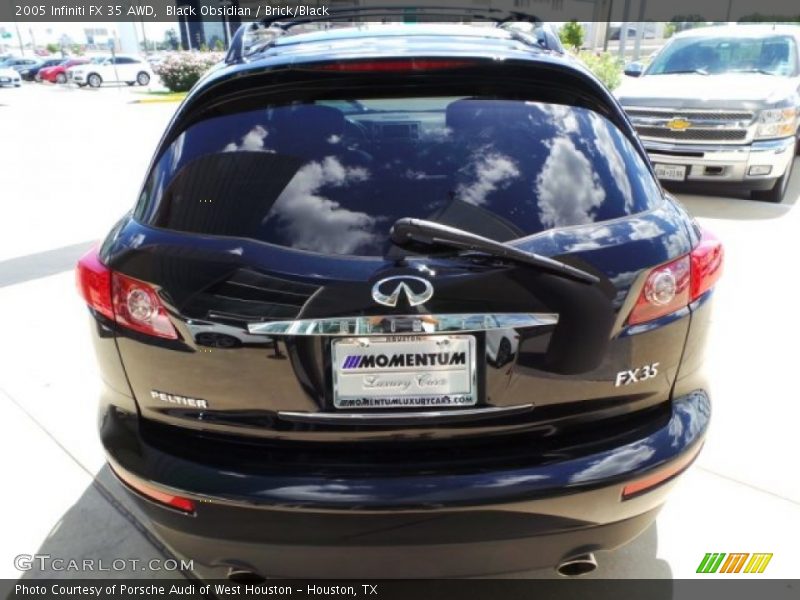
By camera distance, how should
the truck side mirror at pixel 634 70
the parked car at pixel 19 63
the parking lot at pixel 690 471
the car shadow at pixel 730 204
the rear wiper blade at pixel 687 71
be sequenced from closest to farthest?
the parking lot at pixel 690 471 < the car shadow at pixel 730 204 < the rear wiper blade at pixel 687 71 < the truck side mirror at pixel 634 70 < the parked car at pixel 19 63

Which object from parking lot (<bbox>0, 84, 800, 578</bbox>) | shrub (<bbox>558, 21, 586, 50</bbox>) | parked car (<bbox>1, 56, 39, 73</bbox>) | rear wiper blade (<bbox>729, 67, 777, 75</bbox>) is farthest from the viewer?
parked car (<bbox>1, 56, 39, 73</bbox>)

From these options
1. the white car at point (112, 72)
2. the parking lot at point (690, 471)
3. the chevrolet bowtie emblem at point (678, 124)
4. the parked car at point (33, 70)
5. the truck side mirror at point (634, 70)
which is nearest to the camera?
the parking lot at point (690, 471)

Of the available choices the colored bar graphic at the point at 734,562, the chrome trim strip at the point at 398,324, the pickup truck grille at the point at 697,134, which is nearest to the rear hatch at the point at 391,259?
the chrome trim strip at the point at 398,324

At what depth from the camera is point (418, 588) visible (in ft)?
7.74

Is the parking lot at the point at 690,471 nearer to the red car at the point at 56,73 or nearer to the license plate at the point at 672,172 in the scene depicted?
the license plate at the point at 672,172

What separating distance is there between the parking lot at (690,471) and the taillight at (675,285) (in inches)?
23.5

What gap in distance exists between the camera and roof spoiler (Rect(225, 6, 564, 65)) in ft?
8.13

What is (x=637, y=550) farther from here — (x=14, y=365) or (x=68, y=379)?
(x=14, y=365)

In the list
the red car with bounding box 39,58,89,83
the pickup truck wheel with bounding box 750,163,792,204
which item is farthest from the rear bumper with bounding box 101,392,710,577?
the red car with bounding box 39,58,89,83

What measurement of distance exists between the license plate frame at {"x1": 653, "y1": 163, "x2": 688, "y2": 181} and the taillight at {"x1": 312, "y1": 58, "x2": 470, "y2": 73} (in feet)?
20.9

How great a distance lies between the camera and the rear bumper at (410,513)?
66.1 inches

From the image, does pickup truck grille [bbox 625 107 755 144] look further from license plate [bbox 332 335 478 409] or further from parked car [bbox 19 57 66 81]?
parked car [bbox 19 57 66 81]

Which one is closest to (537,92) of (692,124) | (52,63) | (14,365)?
(14,365)

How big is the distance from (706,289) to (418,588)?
1438mm
